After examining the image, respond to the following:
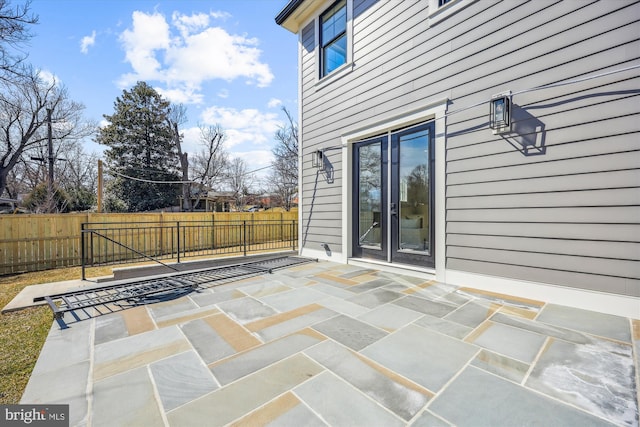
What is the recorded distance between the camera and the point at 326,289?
2.98 m

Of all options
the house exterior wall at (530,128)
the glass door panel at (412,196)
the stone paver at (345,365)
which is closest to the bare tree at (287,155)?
the house exterior wall at (530,128)

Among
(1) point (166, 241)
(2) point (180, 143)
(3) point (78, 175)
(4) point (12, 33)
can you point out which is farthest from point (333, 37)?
(3) point (78, 175)

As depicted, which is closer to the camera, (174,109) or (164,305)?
(164,305)

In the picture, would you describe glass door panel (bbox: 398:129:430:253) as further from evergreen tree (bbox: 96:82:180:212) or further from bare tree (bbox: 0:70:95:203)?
evergreen tree (bbox: 96:82:180:212)

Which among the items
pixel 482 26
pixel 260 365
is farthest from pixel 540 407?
pixel 482 26

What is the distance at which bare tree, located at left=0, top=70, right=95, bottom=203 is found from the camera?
1132cm

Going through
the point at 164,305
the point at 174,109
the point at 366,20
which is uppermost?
the point at 174,109

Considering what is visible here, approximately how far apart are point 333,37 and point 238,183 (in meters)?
17.8

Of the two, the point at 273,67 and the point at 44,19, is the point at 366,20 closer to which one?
the point at 273,67

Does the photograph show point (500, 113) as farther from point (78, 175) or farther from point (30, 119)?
point (78, 175)

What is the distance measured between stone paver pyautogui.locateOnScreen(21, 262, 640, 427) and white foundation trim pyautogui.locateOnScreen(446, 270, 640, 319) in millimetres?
89

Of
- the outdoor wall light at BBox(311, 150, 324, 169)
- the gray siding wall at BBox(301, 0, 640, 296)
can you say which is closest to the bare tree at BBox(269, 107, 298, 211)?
the outdoor wall light at BBox(311, 150, 324, 169)

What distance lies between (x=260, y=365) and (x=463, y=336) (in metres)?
1.34

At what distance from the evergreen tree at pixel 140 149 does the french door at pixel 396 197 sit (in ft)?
52.6
